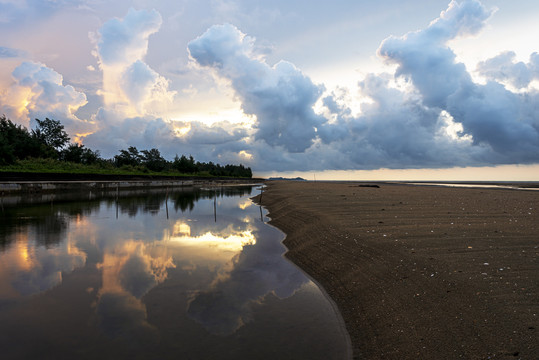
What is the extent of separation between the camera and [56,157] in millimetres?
101312

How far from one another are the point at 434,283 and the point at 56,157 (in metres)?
123

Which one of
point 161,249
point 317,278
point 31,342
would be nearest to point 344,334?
point 317,278

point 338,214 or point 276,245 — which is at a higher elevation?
point 338,214

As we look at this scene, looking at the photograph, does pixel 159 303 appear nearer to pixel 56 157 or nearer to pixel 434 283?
pixel 434 283

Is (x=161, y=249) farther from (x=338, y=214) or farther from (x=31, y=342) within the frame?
(x=338, y=214)

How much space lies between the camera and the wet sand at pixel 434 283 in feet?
18.7

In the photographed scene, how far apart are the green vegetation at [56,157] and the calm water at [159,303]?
64.9 meters

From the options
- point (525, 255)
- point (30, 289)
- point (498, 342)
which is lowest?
point (30, 289)

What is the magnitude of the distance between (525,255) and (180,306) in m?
11.0

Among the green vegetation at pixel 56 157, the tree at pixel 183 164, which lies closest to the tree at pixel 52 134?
the green vegetation at pixel 56 157

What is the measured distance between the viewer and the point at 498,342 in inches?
210

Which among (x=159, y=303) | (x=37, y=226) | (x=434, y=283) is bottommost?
(x=159, y=303)

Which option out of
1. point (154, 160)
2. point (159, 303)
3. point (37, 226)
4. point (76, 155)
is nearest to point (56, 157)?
point (76, 155)

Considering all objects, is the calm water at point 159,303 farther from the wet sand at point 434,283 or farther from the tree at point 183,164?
the tree at point 183,164
